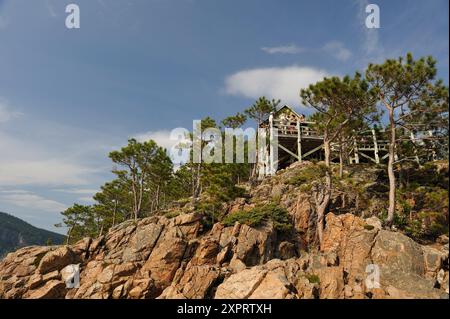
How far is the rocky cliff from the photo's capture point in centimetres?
1501

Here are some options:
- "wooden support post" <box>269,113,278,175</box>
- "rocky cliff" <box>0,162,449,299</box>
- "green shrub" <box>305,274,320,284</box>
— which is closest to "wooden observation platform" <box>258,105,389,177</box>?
"wooden support post" <box>269,113,278,175</box>

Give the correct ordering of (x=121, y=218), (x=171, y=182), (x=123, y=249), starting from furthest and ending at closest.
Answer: (x=121, y=218), (x=171, y=182), (x=123, y=249)

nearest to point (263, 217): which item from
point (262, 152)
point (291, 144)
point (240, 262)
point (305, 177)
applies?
point (240, 262)

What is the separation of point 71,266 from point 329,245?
2142 cm

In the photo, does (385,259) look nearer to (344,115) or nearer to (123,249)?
(344,115)

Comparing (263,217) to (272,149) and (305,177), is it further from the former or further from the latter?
(272,149)

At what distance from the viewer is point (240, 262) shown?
20.3 m

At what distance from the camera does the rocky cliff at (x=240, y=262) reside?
15.0m

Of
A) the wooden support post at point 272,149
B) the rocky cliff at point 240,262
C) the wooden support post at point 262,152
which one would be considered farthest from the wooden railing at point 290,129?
the rocky cliff at point 240,262

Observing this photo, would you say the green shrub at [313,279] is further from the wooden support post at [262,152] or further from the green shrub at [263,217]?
the wooden support post at [262,152]

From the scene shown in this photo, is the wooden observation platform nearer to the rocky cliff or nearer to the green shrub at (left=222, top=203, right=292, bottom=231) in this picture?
the rocky cliff

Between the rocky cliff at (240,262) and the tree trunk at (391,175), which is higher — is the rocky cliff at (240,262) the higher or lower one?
the lower one
